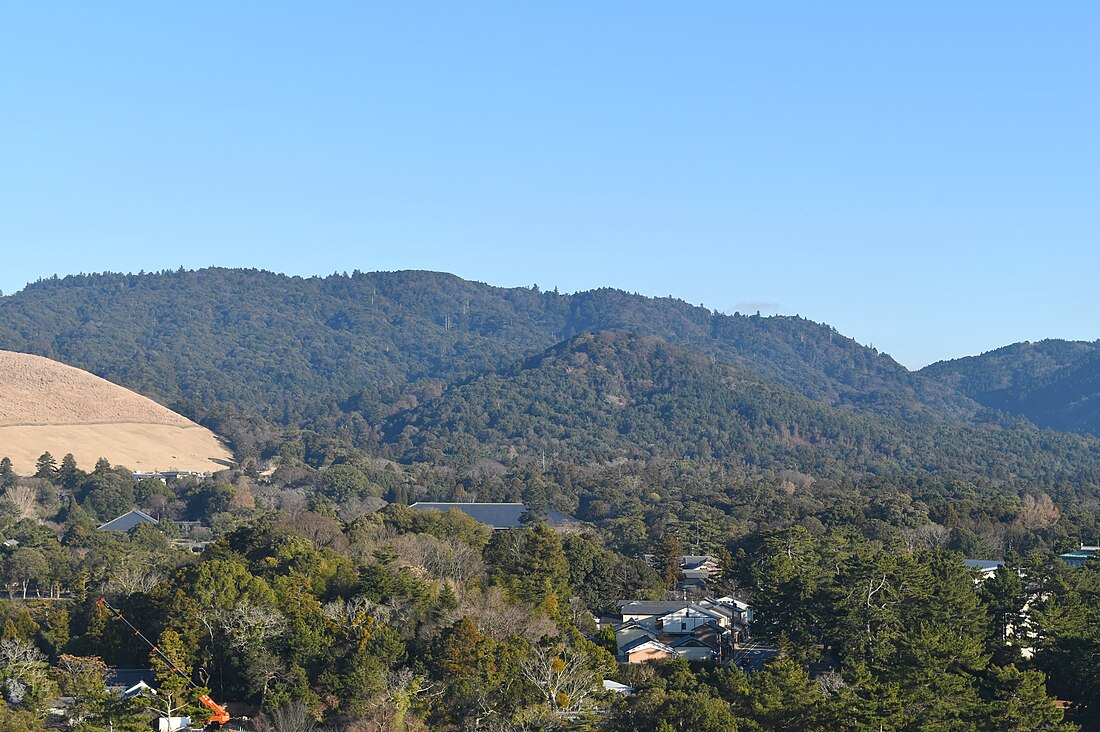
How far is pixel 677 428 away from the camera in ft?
521

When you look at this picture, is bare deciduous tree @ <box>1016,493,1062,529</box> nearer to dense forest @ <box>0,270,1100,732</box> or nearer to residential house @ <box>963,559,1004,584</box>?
dense forest @ <box>0,270,1100,732</box>

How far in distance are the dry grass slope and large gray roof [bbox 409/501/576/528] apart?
33299 millimetres

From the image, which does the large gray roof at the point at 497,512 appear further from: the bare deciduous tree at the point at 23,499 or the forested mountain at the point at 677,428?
the forested mountain at the point at 677,428

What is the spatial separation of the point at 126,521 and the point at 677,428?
90985mm

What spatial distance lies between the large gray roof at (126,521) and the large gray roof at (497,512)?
15.4m

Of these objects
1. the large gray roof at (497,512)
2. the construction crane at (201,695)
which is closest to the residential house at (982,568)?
the construction crane at (201,695)

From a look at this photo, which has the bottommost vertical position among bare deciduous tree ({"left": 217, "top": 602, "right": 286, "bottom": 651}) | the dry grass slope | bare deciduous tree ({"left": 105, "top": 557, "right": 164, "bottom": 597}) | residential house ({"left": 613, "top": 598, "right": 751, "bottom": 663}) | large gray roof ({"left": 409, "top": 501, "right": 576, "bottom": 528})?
residential house ({"left": 613, "top": 598, "right": 751, "bottom": 663})

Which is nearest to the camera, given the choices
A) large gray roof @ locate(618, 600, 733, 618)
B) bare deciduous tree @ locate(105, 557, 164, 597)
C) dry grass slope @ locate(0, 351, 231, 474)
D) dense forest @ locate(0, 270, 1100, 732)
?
dense forest @ locate(0, 270, 1100, 732)

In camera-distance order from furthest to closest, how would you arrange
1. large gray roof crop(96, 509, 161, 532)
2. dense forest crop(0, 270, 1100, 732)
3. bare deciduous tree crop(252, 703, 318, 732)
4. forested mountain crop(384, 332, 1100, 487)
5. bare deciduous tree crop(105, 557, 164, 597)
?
forested mountain crop(384, 332, 1100, 487) → large gray roof crop(96, 509, 161, 532) → bare deciduous tree crop(105, 557, 164, 597) → bare deciduous tree crop(252, 703, 318, 732) → dense forest crop(0, 270, 1100, 732)

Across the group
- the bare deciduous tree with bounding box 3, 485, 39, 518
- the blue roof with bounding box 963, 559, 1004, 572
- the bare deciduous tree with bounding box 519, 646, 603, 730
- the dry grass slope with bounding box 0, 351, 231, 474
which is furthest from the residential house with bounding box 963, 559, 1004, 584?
the dry grass slope with bounding box 0, 351, 231, 474

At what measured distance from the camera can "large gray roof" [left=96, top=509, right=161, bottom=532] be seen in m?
73.6

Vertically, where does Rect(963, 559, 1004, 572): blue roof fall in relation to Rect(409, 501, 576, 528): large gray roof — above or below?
below

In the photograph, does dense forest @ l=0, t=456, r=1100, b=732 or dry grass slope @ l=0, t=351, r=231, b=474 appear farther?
dry grass slope @ l=0, t=351, r=231, b=474

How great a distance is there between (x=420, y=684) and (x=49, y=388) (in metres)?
101
